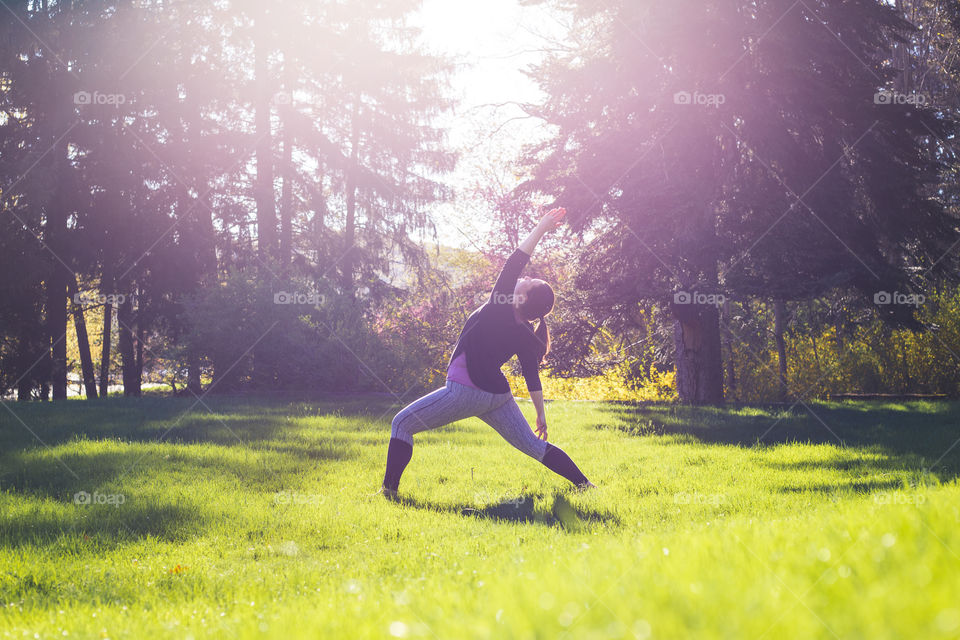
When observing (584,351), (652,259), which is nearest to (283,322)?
(584,351)

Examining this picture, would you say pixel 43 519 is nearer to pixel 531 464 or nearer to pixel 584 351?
pixel 531 464

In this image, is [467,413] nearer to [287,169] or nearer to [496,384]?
[496,384]

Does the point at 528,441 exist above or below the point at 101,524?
above

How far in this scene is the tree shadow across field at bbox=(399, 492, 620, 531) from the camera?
516cm

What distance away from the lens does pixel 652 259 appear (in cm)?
1282

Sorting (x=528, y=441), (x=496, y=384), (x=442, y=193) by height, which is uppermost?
(x=442, y=193)

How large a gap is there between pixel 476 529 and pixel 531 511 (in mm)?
773

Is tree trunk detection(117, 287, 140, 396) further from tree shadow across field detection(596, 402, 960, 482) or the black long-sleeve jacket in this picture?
the black long-sleeve jacket

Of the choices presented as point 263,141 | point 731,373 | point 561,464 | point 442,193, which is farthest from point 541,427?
point 442,193

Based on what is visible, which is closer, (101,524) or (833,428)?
(101,524)

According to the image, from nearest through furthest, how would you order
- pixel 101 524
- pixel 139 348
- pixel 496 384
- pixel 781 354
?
1. pixel 101 524
2. pixel 496 384
3. pixel 781 354
4. pixel 139 348

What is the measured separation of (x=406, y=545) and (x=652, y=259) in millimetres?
9378

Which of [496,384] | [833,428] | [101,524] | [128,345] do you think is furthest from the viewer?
[128,345]

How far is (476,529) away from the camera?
502 cm
